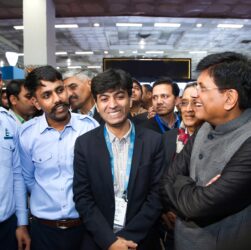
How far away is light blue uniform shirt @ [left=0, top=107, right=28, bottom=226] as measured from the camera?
1.89 m

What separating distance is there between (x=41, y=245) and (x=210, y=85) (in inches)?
55.4

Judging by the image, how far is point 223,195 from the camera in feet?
4.48

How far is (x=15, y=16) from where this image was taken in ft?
24.8

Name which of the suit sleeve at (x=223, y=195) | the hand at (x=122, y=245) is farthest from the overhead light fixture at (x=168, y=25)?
the suit sleeve at (x=223, y=195)

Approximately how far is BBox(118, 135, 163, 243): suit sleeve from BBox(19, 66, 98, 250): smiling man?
384mm

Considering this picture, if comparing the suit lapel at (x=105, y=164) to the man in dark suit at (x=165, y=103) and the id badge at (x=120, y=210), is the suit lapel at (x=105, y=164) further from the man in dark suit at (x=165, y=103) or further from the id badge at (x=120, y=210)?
the man in dark suit at (x=165, y=103)

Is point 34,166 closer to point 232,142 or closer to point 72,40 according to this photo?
point 232,142

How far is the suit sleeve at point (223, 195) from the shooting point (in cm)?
135

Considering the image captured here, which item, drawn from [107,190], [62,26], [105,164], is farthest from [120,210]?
[62,26]

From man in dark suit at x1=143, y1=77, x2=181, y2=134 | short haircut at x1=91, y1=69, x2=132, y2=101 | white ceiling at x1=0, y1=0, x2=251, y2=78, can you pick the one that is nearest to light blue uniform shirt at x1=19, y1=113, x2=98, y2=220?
short haircut at x1=91, y1=69, x2=132, y2=101

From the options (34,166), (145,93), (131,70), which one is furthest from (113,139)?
(131,70)

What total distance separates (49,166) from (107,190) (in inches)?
16.9

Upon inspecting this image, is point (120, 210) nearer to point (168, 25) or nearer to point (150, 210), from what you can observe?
point (150, 210)

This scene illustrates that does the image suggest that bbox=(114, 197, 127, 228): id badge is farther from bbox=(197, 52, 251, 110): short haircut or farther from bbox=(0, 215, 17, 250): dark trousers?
bbox=(197, 52, 251, 110): short haircut
